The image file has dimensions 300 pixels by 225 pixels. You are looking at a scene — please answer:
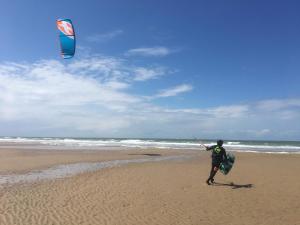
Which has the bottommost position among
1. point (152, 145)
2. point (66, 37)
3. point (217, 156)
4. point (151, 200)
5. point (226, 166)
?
point (151, 200)

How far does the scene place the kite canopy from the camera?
54.0 ft

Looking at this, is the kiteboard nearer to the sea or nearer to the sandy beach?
the sandy beach

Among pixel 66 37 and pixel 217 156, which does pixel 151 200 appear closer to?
pixel 217 156

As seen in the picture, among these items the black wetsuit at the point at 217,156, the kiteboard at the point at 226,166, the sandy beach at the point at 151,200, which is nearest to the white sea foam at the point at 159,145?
the sandy beach at the point at 151,200

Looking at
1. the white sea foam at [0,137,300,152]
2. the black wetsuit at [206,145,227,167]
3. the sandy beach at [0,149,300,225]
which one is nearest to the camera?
the sandy beach at [0,149,300,225]

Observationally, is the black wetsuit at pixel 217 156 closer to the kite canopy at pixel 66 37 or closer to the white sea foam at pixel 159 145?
the kite canopy at pixel 66 37

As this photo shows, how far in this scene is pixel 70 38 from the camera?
16594 millimetres

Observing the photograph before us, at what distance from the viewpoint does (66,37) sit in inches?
654

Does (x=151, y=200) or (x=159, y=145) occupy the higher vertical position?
(x=159, y=145)

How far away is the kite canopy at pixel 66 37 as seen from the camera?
1647 cm

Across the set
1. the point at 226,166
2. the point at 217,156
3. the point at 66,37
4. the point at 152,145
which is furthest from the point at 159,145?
the point at 217,156

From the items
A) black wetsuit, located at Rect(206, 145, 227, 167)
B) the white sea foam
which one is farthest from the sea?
black wetsuit, located at Rect(206, 145, 227, 167)

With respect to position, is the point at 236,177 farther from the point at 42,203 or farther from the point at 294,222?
the point at 42,203

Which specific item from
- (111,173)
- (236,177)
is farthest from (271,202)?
(111,173)
